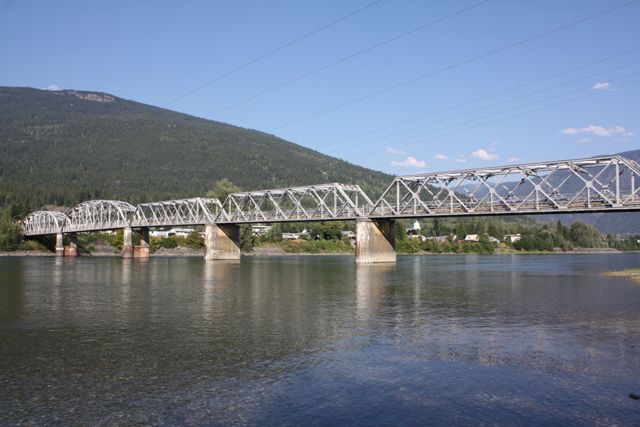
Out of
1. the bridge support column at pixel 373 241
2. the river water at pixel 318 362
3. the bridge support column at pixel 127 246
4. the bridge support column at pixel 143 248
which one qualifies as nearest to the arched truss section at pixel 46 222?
the bridge support column at pixel 127 246

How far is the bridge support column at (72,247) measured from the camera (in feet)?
588

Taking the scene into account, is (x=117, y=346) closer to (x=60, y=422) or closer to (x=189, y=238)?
(x=60, y=422)

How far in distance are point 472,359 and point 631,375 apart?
17.9 feet

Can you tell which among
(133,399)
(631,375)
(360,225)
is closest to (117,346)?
(133,399)

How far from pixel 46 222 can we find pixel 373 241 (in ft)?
467

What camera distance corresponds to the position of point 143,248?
162500mm

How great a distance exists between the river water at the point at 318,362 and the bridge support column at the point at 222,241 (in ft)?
299

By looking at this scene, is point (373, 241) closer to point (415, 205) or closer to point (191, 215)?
point (415, 205)

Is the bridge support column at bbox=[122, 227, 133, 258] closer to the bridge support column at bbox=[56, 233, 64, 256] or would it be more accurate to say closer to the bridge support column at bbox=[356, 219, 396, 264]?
the bridge support column at bbox=[56, 233, 64, 256]

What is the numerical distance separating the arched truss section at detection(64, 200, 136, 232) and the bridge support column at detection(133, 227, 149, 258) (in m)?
4.99

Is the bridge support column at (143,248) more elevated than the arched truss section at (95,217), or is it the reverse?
the arched truss section at (95,217)

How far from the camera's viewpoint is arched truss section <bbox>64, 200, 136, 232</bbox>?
171 metres

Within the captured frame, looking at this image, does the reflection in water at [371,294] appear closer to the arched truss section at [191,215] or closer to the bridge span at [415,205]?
the bridge span at [415,205]

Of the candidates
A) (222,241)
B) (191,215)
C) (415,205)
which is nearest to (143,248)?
(191,215)
